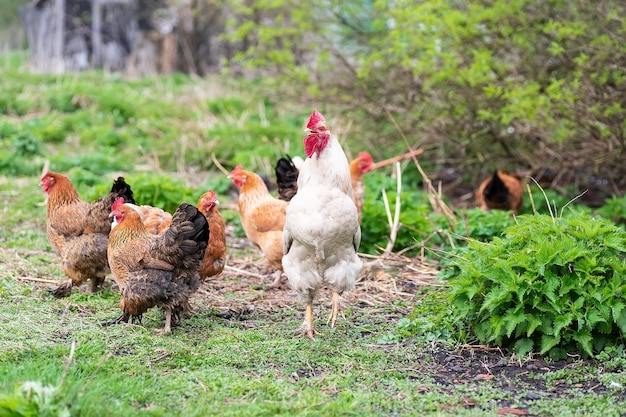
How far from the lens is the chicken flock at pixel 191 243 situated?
16.8 feet

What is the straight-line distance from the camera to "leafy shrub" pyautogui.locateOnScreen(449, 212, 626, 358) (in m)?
4.62

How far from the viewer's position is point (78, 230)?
6.12 meters

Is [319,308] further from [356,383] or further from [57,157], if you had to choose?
[57,157]

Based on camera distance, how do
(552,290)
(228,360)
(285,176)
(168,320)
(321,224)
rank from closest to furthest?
(552,290)
(228,360)
(321,224)
(168,320)
(285,176)

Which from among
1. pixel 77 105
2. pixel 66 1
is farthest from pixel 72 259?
pixel 66 1

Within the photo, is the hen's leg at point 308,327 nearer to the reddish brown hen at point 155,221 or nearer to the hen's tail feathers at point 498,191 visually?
the reddish brown hen at point 155,221

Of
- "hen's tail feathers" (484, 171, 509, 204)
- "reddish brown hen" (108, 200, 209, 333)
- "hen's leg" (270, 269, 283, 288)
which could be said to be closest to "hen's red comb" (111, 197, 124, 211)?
"reddish brown hen" (108, 200, 209, 333)

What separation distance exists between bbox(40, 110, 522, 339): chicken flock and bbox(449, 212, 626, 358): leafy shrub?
953 millimetres

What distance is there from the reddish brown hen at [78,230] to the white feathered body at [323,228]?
1647mm

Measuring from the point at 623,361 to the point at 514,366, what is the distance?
67 cm

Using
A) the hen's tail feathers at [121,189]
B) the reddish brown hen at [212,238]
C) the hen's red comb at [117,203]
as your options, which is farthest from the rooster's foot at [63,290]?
the reddish brown hen at [212,238]

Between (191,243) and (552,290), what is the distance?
246 cm

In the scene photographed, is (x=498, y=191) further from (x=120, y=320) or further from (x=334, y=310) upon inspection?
(x=120, y=320)

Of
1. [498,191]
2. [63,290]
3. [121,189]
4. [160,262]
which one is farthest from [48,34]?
[160,262]
